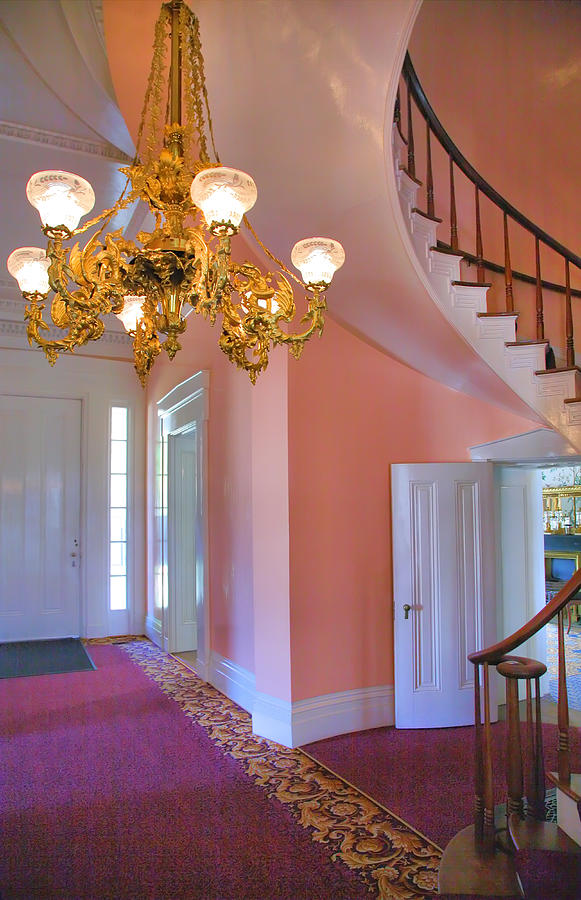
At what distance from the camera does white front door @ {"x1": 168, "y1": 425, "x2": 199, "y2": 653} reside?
6.79 m

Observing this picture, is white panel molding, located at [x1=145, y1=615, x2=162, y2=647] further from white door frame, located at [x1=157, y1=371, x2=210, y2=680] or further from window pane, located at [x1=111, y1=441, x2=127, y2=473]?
window pane, located at [x1=111, y1=441, x2=127, y2=473]

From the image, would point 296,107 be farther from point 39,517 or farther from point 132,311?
point 39,517

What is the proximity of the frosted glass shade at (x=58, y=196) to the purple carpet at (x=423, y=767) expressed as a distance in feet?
10.0

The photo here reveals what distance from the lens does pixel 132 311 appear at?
3121 mm

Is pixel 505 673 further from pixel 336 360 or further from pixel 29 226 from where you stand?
pixel 29 226

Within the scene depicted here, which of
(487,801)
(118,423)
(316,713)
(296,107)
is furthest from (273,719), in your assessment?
(118,423)

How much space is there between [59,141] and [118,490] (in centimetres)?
442

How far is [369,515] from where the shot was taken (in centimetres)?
470

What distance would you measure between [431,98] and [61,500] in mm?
5907

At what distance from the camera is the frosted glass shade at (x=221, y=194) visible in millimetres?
2248

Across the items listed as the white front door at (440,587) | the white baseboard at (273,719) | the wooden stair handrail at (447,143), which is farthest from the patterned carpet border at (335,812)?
the wooden stair handrail at (447,143)

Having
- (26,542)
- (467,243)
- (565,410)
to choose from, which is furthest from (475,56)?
(26,542)

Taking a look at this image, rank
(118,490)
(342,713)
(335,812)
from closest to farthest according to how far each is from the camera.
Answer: (335,812), (342,713), (118,490)

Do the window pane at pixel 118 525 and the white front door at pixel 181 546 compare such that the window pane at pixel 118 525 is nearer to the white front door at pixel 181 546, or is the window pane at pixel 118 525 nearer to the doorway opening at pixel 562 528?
the white front door at pixel 181 546
